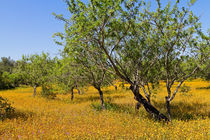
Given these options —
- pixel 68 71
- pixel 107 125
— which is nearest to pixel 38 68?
pixel 68 71

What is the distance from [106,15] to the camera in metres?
6.50

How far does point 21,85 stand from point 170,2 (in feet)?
212

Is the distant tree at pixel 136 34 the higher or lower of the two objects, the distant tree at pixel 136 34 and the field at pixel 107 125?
the higher

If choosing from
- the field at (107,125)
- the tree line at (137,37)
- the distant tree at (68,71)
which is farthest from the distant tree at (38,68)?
the tree line at (137,37)

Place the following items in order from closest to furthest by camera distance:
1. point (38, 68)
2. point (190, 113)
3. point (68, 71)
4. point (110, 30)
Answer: point (110, 30)
point (190, 113)
point (68, 71)
point (38, 68)

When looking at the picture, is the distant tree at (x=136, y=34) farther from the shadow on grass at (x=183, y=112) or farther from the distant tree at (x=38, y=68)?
the distant tree at (x=38, y=68)

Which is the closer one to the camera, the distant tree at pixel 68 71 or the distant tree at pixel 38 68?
the distant tree at pixel 68 71

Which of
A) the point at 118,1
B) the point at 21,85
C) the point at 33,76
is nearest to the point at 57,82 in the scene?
the point at 33,76

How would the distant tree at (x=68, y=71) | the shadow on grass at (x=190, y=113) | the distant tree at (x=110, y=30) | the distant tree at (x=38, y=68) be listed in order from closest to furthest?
1. the distant tree at (x=110, y=30)
2. the shadow on grass at (x=190, y=113)
3. the distant tree at (x=68, y=71)
4. the distant tree at (x=38, y=68)

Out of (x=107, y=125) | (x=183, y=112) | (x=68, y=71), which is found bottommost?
(x=183, y=112)

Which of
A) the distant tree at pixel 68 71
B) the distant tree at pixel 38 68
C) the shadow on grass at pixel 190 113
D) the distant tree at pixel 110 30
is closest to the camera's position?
the distant tree at pixel 110 30

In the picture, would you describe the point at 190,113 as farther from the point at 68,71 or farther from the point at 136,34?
the point at 68,71

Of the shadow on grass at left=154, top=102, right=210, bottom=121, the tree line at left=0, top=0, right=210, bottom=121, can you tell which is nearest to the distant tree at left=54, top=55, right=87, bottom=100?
the tree line at left=0, top=0, right=210, bottom=121

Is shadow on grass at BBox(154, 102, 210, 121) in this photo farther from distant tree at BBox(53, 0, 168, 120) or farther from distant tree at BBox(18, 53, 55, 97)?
distant tree at BBox(18, 53, 55, 97)
